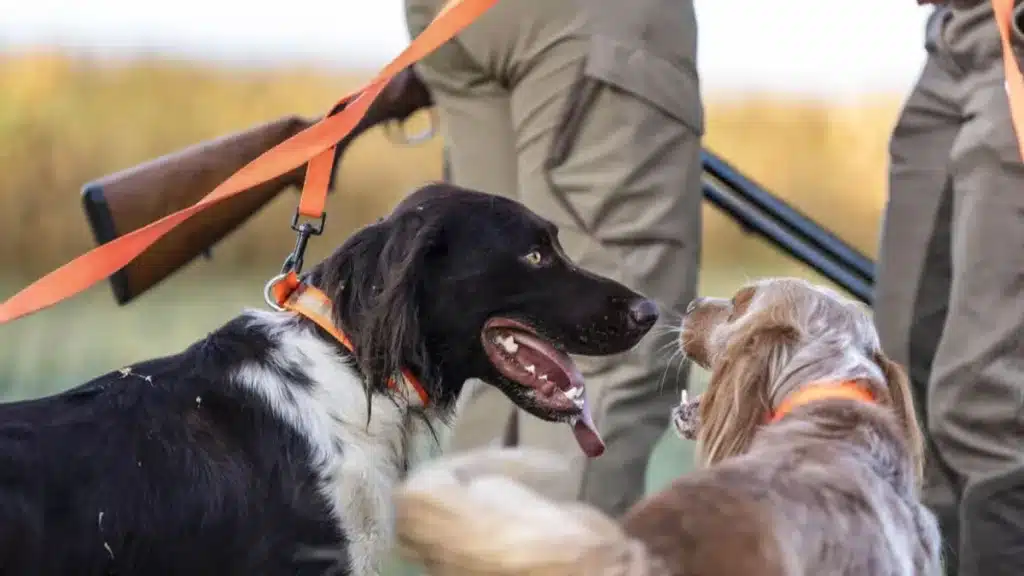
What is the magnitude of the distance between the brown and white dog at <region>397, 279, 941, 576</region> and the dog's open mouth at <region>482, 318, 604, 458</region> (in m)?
0.23

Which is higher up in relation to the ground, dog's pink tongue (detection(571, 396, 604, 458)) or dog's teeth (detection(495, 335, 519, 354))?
dog's teeth (detection(495, 335, 519, 354))

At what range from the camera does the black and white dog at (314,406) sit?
1712 mm

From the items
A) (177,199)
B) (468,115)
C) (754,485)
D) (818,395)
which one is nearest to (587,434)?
(818,395)

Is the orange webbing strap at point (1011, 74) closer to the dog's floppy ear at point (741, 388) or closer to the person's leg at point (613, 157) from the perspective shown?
the dog's floppy ear at point (741, 388)

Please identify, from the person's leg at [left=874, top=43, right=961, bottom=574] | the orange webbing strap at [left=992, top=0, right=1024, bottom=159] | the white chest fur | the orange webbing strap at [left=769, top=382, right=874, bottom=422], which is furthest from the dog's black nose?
the person's leg at [left=874, top=43, right=961, bottom=574]

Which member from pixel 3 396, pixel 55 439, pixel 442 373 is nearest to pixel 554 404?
pixel 442 373

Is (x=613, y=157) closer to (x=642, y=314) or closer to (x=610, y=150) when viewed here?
(x=610, y=150)

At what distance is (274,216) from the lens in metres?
5.21

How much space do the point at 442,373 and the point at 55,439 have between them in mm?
708

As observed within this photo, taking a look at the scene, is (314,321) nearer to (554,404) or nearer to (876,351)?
(554,404)

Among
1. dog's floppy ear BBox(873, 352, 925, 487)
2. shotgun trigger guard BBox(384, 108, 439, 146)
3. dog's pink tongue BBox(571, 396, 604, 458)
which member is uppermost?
shotgun trigger guard BBox(384, 108, 439, 146)

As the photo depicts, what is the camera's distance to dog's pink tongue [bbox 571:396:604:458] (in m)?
2.13

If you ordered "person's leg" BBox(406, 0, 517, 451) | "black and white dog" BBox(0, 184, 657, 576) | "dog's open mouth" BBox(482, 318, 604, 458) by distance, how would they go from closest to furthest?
"black and white dog" BBox(0, 184, 657, 576) → "dog's open mouth" BBox(482, 318, 604, 458) → "person's leg" BBox(406, 0, 517, 451)

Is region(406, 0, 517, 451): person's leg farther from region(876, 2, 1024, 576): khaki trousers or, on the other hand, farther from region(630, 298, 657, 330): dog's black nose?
region(876, 2, 1024, 576): khaki trousers
